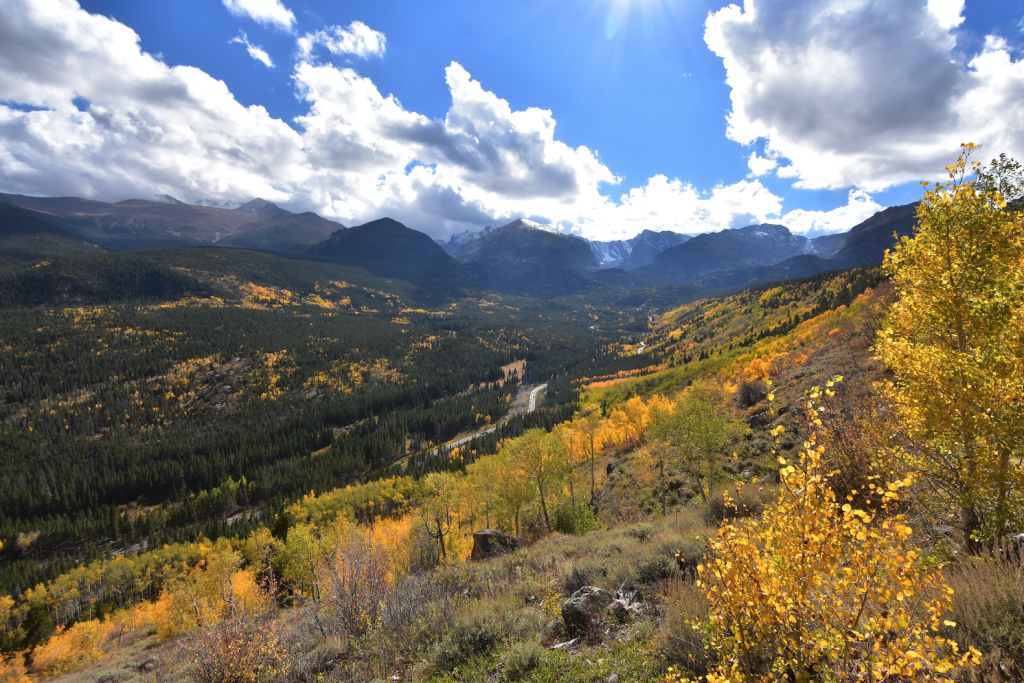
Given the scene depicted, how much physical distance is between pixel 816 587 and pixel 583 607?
22.4 ft

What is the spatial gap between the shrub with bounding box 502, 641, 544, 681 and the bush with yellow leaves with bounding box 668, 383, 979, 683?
4.87 metres

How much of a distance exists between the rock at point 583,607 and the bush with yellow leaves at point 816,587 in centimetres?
519

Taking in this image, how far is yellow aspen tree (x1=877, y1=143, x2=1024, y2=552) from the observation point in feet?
25.3

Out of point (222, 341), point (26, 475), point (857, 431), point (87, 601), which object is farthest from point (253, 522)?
point (222, 341)

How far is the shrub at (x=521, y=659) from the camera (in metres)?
8.30

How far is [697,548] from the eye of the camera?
11906mm

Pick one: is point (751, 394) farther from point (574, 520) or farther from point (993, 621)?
point (993, 621)

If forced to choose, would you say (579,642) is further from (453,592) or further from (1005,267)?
(1005,267)

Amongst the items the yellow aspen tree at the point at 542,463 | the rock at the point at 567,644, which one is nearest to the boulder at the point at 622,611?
the rock at the point at 567,644

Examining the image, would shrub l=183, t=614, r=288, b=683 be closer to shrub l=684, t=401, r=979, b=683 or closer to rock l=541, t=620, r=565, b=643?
rock l=541, t=620, r=565, b=643

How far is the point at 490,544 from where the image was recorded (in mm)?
22797

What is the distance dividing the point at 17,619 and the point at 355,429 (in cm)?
7320

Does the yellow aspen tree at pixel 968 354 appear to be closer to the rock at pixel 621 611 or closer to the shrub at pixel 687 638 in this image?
the shrub at pixel 687 638

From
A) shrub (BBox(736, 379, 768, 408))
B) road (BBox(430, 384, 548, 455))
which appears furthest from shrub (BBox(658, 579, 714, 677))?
road (BBox(430, 384, 548, 455))
